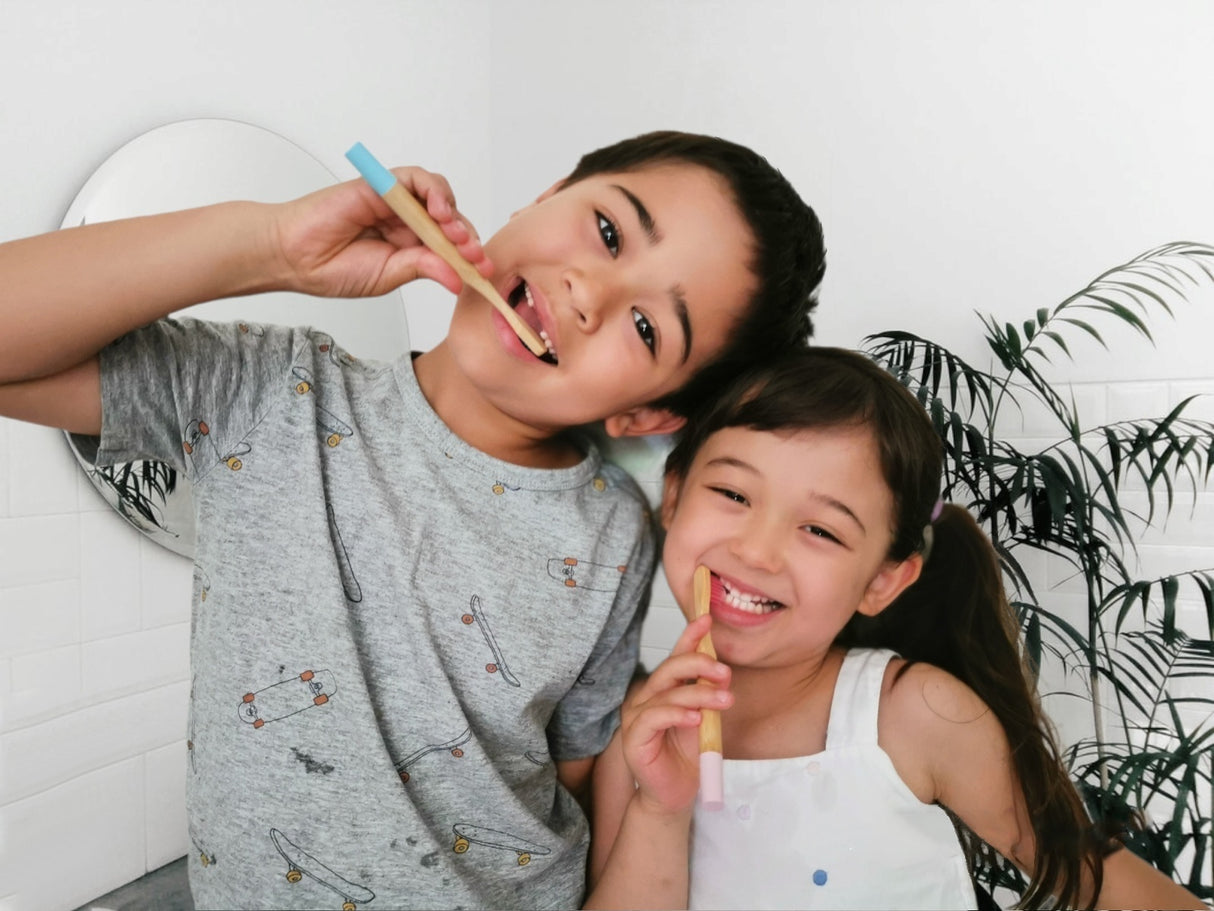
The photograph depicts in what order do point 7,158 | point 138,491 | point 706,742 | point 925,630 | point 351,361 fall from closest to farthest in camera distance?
point 706,742 < point 351,361 < point 925,630 < point 7,158 < point 138,491

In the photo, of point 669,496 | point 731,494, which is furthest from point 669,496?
point 731,494

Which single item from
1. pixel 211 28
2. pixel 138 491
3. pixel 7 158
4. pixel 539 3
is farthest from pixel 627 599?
pixel 539 3

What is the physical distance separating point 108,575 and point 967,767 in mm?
993

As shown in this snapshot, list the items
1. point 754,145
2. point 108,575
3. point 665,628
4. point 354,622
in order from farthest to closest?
point 665,628 → point 754,145 → point 108,575 → point 354,622

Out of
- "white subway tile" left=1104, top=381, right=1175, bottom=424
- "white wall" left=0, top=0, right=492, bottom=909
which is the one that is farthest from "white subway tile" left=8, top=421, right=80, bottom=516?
"white subway tile" left=1104, top=381, right=1175, bottom=424

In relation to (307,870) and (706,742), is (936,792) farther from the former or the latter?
(307,870)

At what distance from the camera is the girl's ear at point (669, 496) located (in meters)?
0.84

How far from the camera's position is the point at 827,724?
797 mm

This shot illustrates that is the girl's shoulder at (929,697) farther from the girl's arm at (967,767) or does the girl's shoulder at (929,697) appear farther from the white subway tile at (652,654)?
the white subway tile at (652,654)

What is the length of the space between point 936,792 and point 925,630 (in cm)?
16

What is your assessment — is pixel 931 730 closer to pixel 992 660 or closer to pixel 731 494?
pixel 992 660

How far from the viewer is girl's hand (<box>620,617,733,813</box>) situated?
2.13 ft

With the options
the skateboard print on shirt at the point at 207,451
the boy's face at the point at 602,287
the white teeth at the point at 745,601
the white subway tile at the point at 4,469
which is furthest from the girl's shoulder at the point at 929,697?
the white subway tile at the point at 4,469

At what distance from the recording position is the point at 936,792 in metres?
0.78
